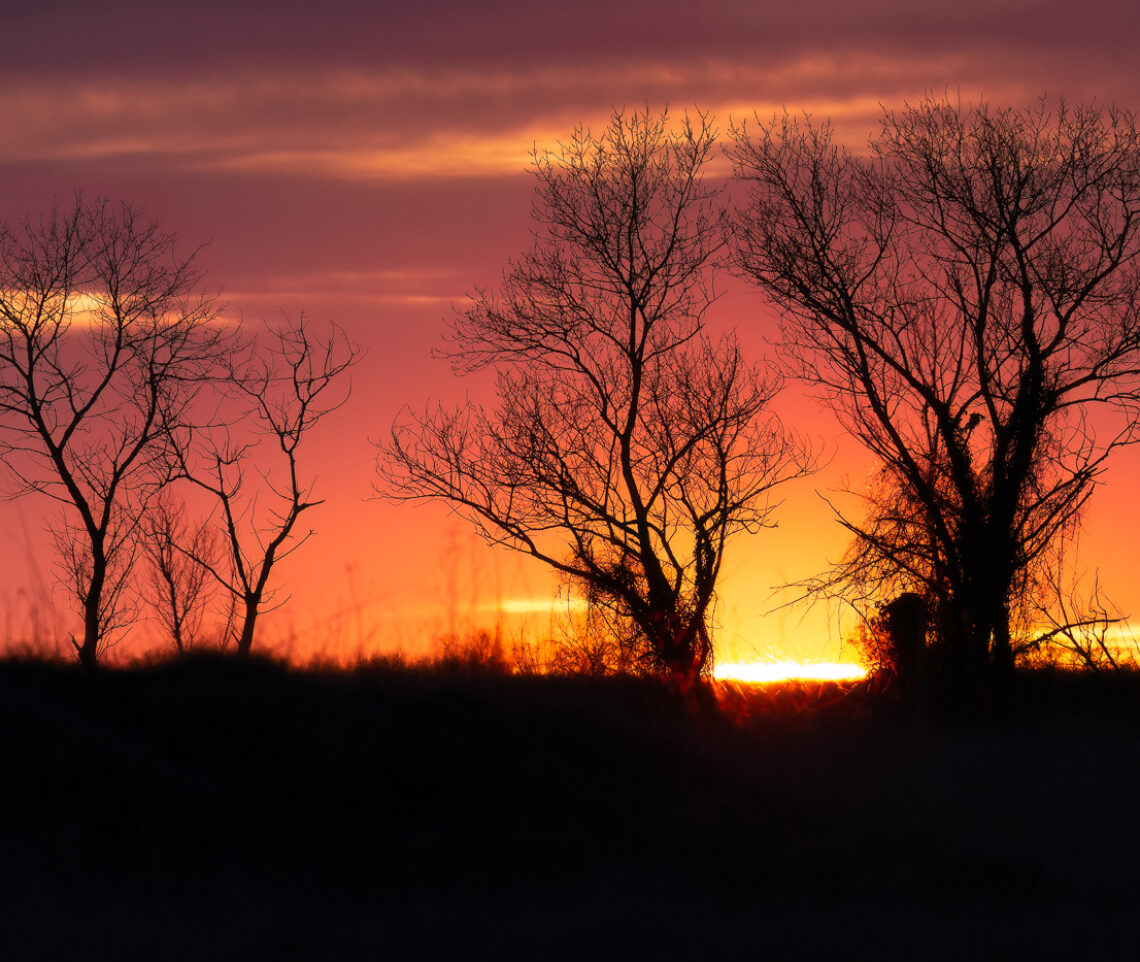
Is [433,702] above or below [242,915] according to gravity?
above

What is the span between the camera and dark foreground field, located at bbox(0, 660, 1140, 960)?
904 cm

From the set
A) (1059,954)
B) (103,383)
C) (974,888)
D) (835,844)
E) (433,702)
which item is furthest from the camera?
(103,383)

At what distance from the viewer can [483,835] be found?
447 inches

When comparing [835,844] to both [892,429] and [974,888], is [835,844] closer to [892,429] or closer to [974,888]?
[974,888]

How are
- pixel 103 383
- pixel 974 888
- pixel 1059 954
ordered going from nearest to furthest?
1. pixel 1059 954
2. pixel 974 888
3. pixel 103 383

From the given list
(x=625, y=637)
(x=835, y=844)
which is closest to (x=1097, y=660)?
(x=625, y=637)

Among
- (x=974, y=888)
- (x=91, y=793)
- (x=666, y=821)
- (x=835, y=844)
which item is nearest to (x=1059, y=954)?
(x=974, y=888)

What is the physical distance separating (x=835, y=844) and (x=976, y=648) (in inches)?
544

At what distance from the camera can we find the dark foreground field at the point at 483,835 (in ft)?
29.7

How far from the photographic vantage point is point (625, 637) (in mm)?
23328

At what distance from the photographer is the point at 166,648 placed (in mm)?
14188

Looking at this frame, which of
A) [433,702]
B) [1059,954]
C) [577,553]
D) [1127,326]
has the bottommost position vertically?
[1059,954]

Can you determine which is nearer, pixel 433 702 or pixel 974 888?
pixel 974 888

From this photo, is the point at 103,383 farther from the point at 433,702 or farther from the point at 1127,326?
the point at 1127,326
